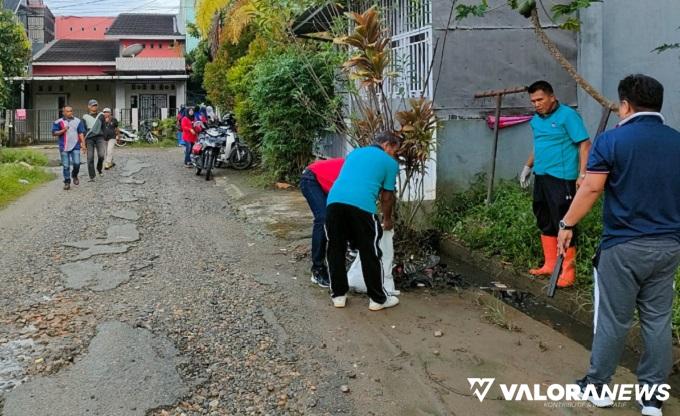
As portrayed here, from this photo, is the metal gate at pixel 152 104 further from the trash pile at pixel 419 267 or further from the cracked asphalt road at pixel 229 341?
the trash pile at pixel 419 267

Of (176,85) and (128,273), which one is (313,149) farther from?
(176,85)

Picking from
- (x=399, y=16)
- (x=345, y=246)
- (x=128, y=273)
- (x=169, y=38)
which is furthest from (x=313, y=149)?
(x=169, y=38)

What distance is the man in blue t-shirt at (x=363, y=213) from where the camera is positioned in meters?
4.91

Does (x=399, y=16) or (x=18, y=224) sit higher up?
(x=399, y=16)

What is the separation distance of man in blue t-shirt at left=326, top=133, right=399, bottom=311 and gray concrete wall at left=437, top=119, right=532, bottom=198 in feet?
7.80

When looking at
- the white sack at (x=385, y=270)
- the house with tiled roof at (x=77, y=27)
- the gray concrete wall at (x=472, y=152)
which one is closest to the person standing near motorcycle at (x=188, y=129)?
the gray concrete wall at (x=472, y=152)

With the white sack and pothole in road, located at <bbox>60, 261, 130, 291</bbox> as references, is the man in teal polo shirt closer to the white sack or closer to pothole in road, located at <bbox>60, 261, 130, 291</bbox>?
the white sack

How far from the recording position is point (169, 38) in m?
32.2

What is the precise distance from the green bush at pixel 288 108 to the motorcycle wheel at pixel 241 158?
2.52m

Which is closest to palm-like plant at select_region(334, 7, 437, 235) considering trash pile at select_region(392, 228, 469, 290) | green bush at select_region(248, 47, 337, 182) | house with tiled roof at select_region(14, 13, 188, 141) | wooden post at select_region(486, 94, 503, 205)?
trash pile at select_region(392, 228, 469, 290)

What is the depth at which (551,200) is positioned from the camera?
5.34 metres

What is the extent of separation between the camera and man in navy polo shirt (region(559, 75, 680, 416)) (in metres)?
3.17

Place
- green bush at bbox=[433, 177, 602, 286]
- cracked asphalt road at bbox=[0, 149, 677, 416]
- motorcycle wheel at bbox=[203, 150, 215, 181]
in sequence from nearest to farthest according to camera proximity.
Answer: cracked asphalt road at bbox=[0, 149, 677, 416], green bush at bbox=[433, 177, 602, 286], motorcycle wheel at bbox=[203, 150, 215, 181]

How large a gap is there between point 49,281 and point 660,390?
5.18 meters
